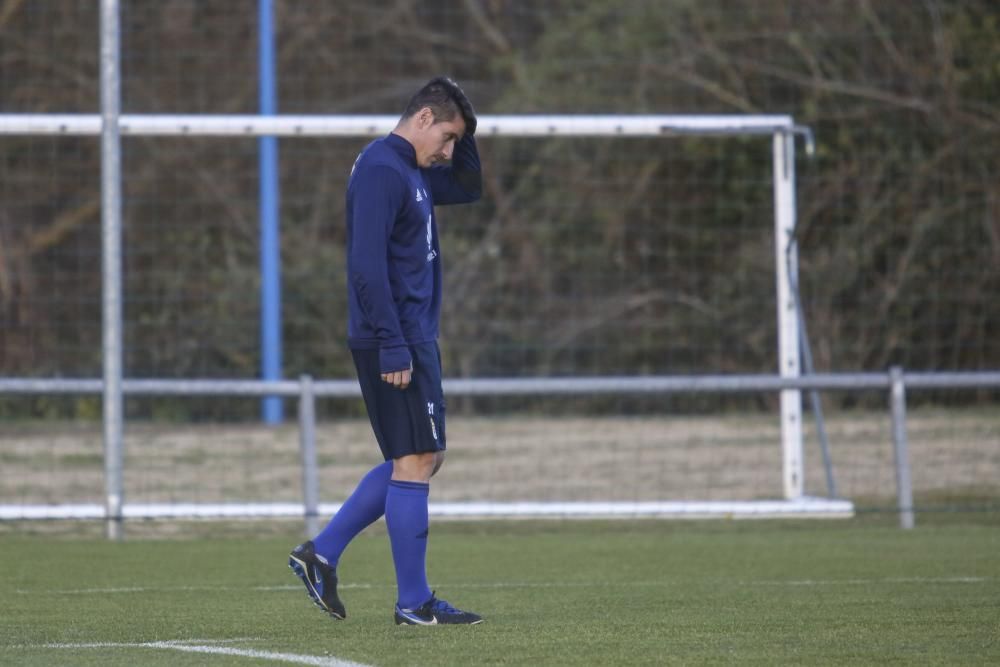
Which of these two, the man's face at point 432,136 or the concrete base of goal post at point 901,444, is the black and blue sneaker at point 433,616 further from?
the concrete base of goal post at point 901,444

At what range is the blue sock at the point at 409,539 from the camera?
616 centimetres

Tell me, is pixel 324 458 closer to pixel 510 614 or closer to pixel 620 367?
pixel 620 367

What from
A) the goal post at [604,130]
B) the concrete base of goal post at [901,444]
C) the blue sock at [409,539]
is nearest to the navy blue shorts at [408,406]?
the blue sock at [409,539]

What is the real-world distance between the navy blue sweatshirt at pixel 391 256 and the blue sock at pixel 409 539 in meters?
0.48

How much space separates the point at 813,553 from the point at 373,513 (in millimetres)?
3599

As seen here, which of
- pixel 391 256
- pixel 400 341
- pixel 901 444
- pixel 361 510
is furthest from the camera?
pixel 901 444

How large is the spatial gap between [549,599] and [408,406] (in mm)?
1381

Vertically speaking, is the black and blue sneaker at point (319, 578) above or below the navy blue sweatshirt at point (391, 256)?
below

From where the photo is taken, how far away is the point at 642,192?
62.7ft

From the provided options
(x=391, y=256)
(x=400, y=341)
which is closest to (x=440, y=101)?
(x=391, y=256)

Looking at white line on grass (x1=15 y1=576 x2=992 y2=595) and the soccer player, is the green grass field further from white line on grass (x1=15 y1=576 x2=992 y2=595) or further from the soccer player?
the soccer player

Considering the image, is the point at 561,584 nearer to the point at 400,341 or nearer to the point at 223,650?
the point at 400,341

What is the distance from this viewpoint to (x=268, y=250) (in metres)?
14.1

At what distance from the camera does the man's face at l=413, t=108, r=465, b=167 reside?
6.32 meters
